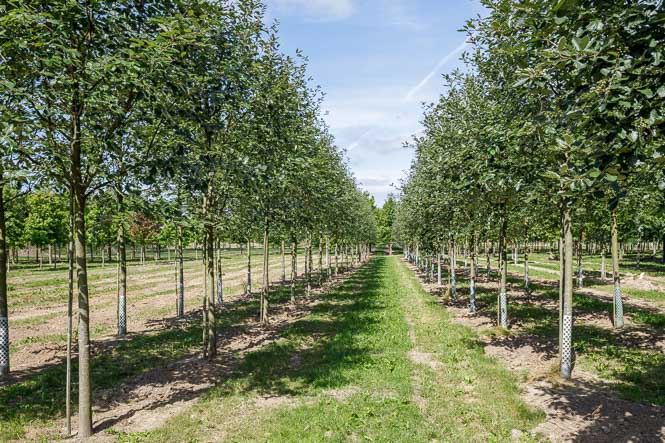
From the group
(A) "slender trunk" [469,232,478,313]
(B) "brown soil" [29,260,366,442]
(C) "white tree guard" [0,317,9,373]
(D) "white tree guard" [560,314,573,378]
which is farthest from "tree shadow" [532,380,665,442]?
(C) "white tree guard" [0,317,9,373]

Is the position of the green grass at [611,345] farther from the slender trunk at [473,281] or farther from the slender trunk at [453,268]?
the slender trunk at [453,268]

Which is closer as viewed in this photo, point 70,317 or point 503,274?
point 70,317

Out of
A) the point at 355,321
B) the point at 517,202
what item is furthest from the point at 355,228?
the point at 517,202

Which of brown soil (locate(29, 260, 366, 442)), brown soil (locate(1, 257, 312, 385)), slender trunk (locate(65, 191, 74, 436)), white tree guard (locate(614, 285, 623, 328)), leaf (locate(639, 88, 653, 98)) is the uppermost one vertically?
leaf (locate(639, 88, 653, 98))

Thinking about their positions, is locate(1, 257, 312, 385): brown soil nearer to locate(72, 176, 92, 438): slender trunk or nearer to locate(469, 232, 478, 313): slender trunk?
locate(72, 176, 92, 438): slender trunk

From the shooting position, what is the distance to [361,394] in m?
10.5

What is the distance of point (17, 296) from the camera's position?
28828 millimetres

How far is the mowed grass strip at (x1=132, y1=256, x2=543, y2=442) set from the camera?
27.6 ft

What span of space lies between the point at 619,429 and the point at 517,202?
31.3ft

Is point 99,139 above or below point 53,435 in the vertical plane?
above

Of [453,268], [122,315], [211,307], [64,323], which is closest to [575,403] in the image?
[211,307]

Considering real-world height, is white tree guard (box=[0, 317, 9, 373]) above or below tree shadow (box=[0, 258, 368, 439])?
above

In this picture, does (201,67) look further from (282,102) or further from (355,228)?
(355,228)

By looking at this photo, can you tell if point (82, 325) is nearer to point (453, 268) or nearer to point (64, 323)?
point (64, 323)
